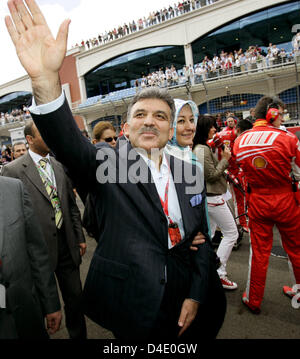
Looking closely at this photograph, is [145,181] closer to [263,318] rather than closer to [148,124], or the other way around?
[148,124]

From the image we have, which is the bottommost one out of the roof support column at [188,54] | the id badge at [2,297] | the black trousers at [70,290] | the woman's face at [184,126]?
the black trousers at [70,290]

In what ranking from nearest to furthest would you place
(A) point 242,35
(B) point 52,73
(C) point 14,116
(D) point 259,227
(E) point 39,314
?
(B) point 52,73 < (E) point 39,314 < (D) point 259,227 < (A) point 242,35 < (C) point 14,116

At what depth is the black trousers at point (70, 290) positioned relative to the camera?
2297 mm


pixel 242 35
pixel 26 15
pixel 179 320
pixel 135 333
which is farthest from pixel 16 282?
pixel 242 35

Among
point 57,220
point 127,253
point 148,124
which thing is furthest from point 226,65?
point 127,253

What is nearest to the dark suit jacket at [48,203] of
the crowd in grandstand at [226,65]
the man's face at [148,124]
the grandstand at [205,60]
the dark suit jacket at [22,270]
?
the dark suit jacket at [22,270]

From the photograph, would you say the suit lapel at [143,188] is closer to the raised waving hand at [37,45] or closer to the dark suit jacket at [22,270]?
the raised waving hand at [37,45]

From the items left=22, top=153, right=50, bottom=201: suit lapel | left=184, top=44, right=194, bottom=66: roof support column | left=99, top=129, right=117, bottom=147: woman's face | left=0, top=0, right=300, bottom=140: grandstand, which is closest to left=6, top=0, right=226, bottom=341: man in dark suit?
left=22, top=153, right=50, bottom=201: suit lapel

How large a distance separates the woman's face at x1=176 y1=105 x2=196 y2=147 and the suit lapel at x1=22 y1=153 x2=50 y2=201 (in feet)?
4.30

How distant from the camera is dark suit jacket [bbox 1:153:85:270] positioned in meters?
2.23

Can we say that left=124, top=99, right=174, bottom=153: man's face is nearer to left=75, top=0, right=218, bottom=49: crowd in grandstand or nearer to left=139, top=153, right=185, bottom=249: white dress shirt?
left=139, top=153, right=185, bottom=249: white dress shirt
